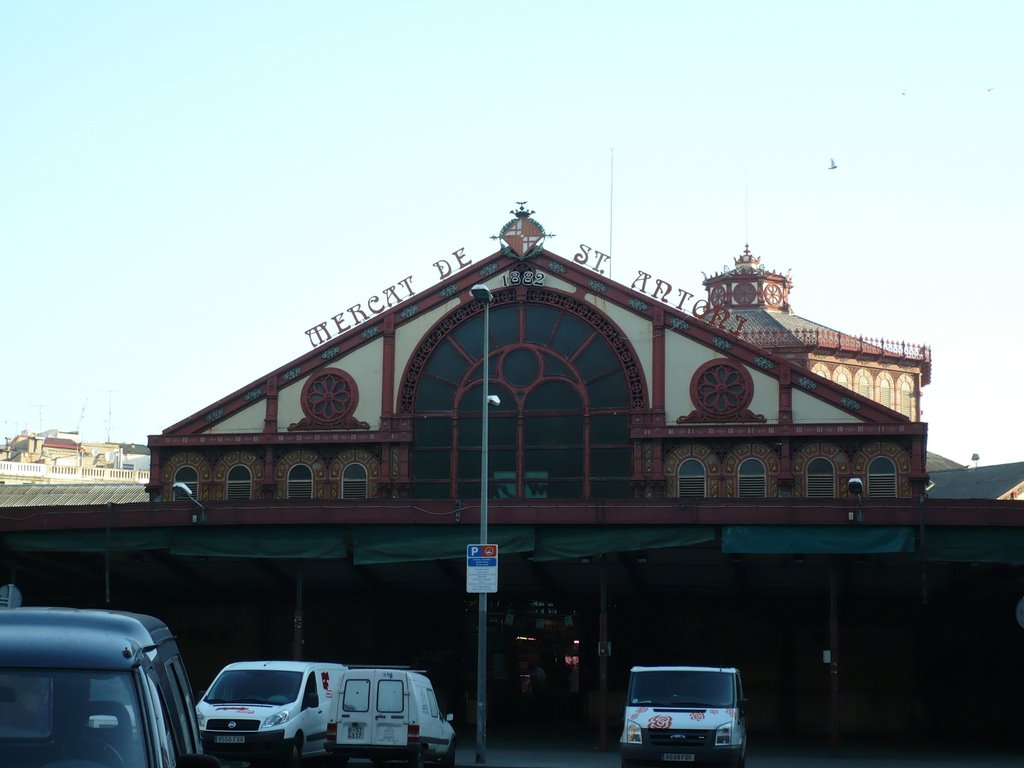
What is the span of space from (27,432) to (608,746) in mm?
106129

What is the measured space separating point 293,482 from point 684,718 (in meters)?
23.6

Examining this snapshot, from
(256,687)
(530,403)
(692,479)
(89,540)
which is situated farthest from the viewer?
(530,403)

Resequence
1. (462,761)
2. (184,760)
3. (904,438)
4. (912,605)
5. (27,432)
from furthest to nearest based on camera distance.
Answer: (27,432) → (904,438) → (912,605) → (462,761) → (184,760)

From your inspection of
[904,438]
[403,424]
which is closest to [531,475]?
[403,424]

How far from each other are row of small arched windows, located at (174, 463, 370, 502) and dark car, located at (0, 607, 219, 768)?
3818 centimetres

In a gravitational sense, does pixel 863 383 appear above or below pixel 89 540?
above

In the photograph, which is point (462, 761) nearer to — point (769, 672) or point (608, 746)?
point (608, 746)

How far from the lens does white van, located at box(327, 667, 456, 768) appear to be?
2609 centimetres

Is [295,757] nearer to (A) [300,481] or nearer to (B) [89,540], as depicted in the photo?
(B) [89,540]

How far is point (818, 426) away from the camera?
43.2 m

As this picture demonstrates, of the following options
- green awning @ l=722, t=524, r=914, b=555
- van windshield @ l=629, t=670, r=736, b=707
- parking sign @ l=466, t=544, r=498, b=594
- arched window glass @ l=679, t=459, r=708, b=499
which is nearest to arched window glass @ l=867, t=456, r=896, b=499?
arched window glass @ l=679, t=459, r=708, b=499

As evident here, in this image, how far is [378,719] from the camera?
26.1m

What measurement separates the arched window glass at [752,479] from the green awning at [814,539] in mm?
8712

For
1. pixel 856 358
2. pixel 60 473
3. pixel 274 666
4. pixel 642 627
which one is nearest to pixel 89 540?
pixel 274 666
